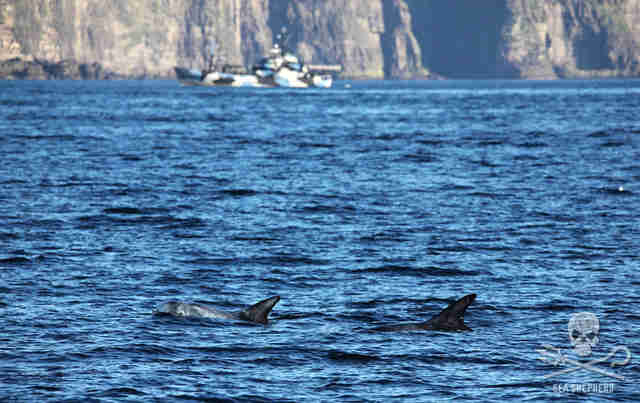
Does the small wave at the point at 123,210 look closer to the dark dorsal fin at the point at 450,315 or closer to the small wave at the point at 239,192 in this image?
the small wave at the point at 239,192

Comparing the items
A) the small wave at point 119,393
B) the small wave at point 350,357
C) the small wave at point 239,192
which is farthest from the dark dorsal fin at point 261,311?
the small wave at point 239,192

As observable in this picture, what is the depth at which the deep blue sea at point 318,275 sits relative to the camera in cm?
1650

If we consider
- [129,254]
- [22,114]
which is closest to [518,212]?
[129,254]

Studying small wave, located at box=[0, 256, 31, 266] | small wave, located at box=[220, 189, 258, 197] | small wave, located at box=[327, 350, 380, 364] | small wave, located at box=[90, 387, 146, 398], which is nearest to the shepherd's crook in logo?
small wave, located at box=[327, 350, 380, 364]

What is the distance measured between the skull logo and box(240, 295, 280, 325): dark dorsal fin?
5669mm

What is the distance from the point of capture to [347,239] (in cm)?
2994

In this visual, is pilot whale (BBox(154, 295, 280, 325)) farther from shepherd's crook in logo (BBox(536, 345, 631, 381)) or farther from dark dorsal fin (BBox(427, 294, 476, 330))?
shepherd's crook in logo (BBox(536, 345, 631, 381))

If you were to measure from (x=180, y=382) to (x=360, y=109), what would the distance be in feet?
384

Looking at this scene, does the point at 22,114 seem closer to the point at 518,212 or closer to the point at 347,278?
the point at 518,212

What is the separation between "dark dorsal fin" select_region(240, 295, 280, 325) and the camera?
19.7 m

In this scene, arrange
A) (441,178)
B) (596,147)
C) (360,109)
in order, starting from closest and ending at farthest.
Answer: (441,178), (596,147), (360,109)

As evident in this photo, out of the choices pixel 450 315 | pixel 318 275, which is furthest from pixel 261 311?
pixel 318 275

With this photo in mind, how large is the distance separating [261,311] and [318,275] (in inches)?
192

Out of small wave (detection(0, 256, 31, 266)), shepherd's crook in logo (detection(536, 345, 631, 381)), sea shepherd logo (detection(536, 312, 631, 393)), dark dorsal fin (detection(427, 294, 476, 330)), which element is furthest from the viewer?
small wave (detection(0, 256, 31, 266))
